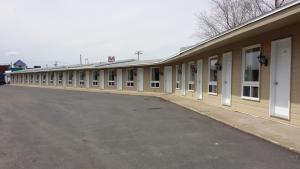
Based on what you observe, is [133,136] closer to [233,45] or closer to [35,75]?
[233,45]

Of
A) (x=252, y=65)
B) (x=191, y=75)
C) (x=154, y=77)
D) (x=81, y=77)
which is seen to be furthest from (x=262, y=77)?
(x=81, y=77)

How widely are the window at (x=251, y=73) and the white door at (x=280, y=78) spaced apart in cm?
92

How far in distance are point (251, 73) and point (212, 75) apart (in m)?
4.06

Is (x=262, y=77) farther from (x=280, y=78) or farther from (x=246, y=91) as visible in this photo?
(x=246, y=91)

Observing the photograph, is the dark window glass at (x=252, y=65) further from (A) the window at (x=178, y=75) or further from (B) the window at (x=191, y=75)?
(A) the window at (x=178, y=75)

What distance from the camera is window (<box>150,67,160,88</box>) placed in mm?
26359

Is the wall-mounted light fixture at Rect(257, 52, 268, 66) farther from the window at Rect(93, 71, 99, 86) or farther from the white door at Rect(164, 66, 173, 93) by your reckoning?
the window at Rect(93, 71, 99, 86)

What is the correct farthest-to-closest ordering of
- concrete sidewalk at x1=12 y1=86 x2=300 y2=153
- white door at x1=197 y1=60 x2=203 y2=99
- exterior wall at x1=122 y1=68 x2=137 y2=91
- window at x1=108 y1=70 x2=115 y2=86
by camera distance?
window at x1=108 y1=70 x2=115 y2=86, exterior wall at x1=122 y1=68 x2=137 y2=91, white door at x1=197 y1=60 x2=203 y2=99, concrete sidewalk at x1=12 y1=86 x2=300 y2=153

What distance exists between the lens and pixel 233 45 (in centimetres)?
1243

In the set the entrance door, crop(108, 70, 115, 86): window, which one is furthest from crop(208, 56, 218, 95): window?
crop(108, 70, 115, 86): window

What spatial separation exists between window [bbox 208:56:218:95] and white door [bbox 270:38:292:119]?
16.1 feet

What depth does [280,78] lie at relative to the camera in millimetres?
9250

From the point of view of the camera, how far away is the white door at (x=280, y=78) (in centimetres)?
886

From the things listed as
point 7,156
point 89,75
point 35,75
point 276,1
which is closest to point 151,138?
point 7,156
